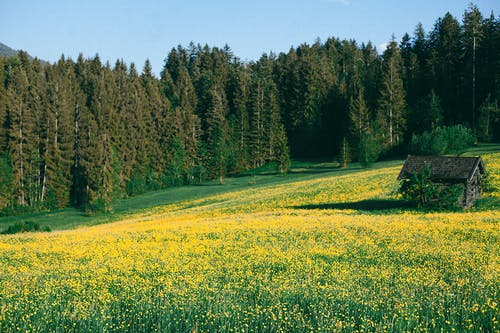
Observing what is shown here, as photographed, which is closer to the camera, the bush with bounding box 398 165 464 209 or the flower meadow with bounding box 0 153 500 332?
the flower meadow with bounding box 0 153 500 332

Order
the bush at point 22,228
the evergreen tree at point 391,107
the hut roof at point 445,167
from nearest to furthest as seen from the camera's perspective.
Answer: the bush at point 22,228
the hut roof at point 445,167
the evergreen tree at point 391,107

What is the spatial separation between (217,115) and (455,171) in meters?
70.7

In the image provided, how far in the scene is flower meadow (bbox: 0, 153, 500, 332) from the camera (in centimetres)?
1013

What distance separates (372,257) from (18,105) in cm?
7137

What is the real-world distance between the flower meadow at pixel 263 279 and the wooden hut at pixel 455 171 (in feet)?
36.1

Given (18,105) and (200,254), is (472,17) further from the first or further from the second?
(200,254)

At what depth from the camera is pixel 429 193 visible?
133ft

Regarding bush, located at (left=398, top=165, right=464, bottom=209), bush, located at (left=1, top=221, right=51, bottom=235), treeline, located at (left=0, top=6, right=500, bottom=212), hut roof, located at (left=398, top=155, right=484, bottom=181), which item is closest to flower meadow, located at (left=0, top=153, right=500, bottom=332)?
bush, located at (left=398, top=165, right=464, bottom=209)

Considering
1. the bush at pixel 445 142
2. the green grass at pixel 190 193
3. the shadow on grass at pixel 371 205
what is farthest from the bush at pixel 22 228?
the bush at pixel 445 142

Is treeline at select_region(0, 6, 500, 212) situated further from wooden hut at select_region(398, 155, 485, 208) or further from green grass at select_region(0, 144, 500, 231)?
wooden hut at select_region(398, 155, 485, 208)

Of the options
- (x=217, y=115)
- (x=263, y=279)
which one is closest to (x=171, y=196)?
(x=217, y=115)

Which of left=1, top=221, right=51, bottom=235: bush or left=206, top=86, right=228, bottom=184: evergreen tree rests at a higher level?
left=206, top=86, right=228, bottom=184: evergreen tree

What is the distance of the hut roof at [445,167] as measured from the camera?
140 ft

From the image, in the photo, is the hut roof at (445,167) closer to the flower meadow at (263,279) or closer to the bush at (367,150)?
the flower meadow at (263,279)
